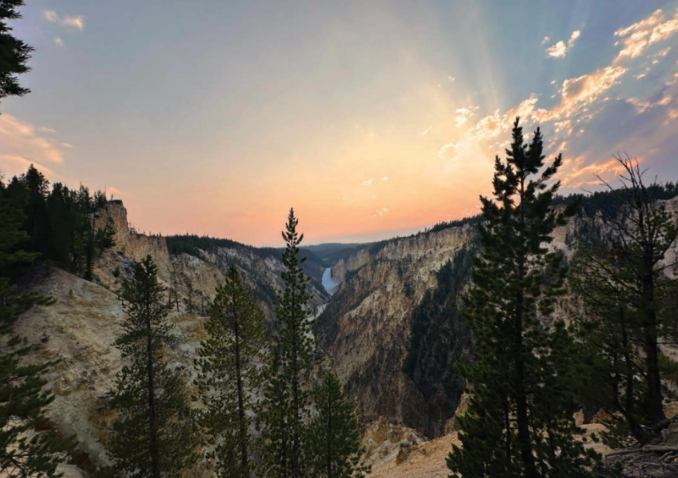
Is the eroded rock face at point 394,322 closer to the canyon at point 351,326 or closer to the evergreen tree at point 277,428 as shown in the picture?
the canyon at point 351,326

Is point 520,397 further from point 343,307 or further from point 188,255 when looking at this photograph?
point 343,307

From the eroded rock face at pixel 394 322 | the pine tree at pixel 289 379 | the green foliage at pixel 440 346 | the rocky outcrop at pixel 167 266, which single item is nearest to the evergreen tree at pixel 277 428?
the pine tree at pixel 289 379

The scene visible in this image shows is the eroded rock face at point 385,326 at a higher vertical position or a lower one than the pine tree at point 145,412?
lower

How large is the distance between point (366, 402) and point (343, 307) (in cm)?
5869

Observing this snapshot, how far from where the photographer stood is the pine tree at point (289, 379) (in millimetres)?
11969

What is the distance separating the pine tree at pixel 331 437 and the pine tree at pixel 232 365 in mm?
2933

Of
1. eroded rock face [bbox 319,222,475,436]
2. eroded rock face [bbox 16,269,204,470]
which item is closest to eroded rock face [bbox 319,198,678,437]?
eroded rock face [bbox 319,222,475,436]

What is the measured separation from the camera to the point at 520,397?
9.08 meters

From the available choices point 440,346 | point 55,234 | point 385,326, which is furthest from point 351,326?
point 55,234

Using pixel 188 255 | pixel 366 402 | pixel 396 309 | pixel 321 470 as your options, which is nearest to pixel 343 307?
pixel 396 309

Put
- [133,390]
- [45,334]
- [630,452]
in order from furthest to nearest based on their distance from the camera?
[45,334] < [133,390] < [630,452]

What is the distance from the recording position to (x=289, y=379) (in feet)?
41.2

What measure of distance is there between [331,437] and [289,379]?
10.3 ft

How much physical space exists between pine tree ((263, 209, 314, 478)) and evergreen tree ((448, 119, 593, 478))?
6561mm
